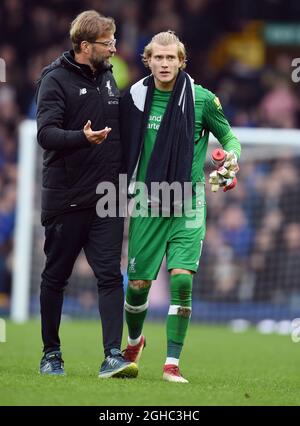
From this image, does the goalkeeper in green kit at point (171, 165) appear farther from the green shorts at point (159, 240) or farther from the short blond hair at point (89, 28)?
the short blond hair at point (89, 28)

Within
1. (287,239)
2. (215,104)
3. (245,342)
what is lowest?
(245,342)

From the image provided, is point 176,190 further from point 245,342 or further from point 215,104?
point 245,342

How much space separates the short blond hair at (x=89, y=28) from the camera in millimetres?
8227

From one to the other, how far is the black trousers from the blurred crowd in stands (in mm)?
8154

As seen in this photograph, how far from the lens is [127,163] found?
27.9 ft

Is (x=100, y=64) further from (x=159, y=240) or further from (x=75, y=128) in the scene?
(x=159, y=240)

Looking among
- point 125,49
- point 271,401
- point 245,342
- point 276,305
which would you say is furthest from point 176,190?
point 125,49

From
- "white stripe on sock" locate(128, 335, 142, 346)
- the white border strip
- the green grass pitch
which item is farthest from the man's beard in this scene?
the white border strip

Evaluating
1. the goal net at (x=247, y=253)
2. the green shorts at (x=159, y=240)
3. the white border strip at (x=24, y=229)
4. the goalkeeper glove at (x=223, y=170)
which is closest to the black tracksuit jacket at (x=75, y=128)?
the green shorts at (x=159, y=240)

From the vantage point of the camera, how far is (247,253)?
16531mm

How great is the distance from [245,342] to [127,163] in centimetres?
532

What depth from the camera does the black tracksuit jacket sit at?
27.1 feet

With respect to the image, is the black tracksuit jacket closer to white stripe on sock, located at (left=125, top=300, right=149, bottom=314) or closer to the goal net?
white stripe on sock, located at (left=125, top=300, right=149, bottom=314)
